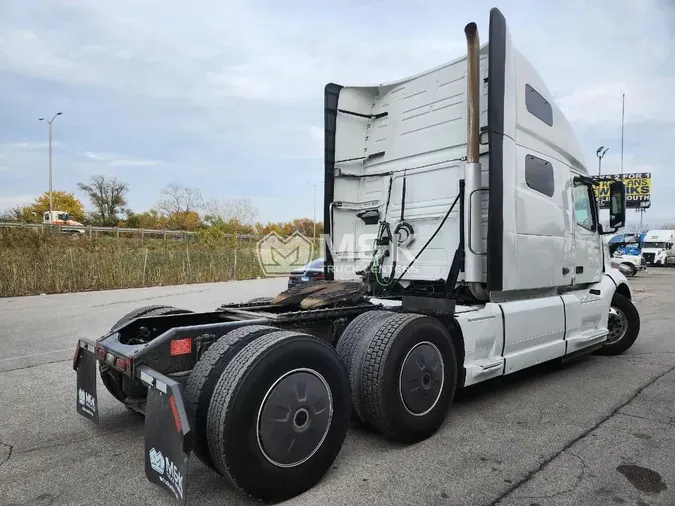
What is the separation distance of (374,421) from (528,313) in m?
2.15

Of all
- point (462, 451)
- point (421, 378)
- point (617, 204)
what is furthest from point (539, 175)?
point (462, 451)

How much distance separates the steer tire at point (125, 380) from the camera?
12.1 feet

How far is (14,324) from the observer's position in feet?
29.5

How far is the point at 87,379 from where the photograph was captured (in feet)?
11.6

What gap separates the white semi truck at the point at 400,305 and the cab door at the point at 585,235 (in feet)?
0.09

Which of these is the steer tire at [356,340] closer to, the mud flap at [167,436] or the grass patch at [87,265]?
the mud flap at [167,436]

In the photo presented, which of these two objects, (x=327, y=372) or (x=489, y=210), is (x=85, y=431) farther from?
(x=489, y=210)

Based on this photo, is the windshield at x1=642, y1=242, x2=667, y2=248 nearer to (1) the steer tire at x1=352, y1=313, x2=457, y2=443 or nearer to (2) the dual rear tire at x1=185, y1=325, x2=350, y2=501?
(1) the steer tire at x1=352, y1=313, x2=457, y2=443

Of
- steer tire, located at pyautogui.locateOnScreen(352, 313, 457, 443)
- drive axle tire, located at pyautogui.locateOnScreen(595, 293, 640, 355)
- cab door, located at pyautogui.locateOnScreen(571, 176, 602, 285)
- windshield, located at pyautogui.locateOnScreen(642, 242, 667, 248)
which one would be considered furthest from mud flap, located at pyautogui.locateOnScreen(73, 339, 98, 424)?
windshield, located at pyautogui.locateOnScreen(642, 242, 667, 248)

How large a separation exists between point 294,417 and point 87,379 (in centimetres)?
179

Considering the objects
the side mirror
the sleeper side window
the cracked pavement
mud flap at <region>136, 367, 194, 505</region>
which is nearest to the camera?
mud flap at <region>136, 367, 194, 505</region>

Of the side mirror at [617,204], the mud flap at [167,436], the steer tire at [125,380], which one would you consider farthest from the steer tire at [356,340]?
the side mirror at [617,204]

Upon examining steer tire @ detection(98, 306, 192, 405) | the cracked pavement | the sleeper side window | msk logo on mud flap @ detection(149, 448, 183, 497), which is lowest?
the cracked pavement

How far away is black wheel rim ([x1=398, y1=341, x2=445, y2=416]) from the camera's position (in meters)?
3.55
